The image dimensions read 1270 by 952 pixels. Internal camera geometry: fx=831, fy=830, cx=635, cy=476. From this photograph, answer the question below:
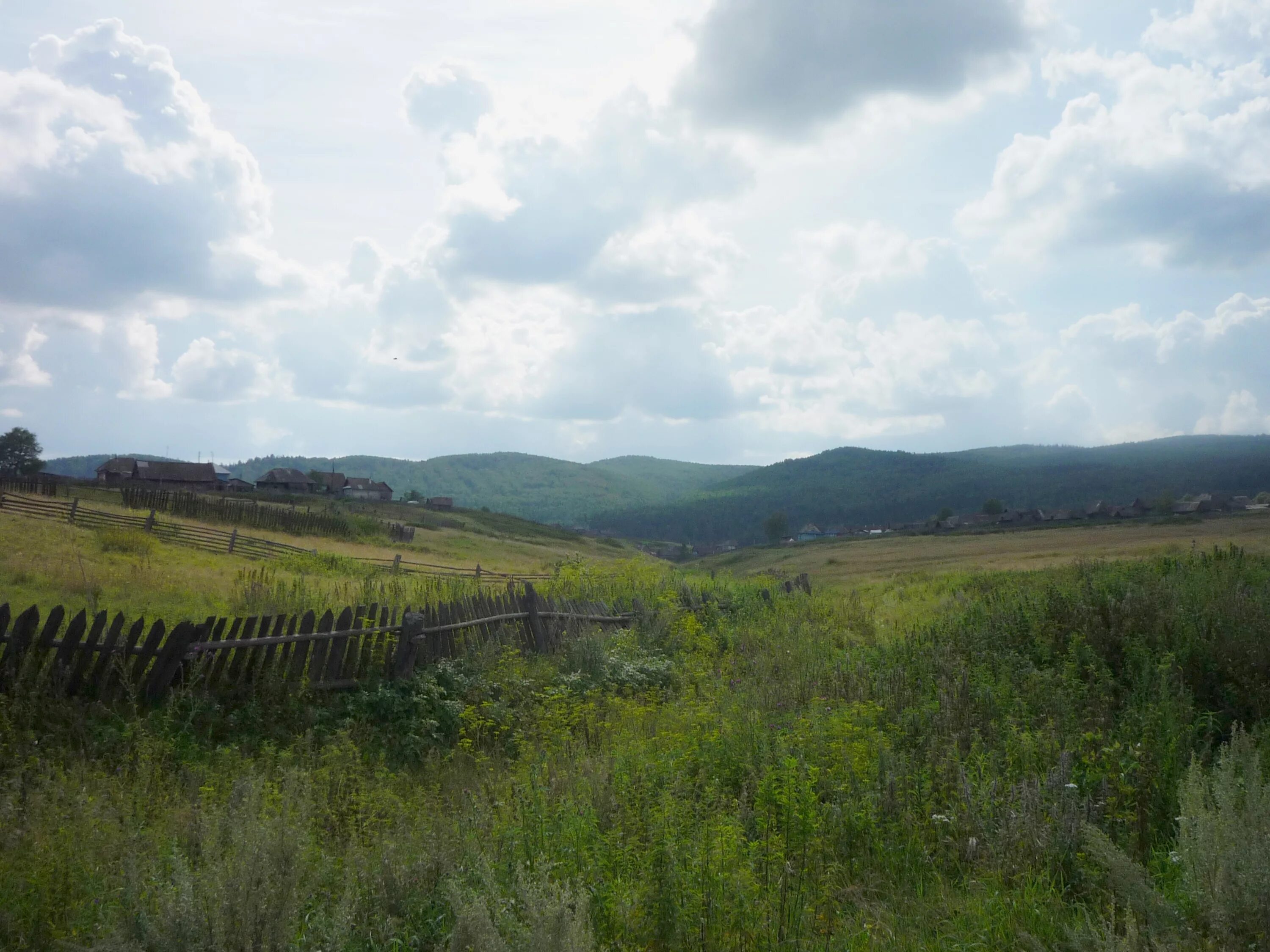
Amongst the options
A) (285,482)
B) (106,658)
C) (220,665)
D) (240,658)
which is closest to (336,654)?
(240,658)

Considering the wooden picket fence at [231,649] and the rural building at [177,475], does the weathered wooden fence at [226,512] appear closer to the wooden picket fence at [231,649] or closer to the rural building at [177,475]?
the wooden picket fence at [231,649]

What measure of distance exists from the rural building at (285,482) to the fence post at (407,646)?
11090cm

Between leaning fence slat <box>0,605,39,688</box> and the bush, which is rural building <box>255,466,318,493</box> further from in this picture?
leaning fence slat <box>0,605,39,688</box>

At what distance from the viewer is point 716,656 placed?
1202 cm

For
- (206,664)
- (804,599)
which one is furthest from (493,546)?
(206,664)

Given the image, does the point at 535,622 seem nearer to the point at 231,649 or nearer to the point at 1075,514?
the point at 231,649

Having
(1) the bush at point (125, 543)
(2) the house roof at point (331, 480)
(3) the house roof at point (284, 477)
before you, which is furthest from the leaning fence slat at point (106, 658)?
(2) the house roof at point (331, 480)

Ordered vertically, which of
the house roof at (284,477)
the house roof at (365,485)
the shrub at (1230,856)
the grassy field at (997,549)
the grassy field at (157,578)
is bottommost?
the grassy field at (997,549)

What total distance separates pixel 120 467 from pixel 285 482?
2178 cm

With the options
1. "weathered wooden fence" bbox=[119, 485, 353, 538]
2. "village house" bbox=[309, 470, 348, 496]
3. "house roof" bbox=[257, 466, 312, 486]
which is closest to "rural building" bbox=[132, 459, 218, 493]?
"house roof" bbox=[257, 466, 312, 486]

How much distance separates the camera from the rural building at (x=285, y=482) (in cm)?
11481

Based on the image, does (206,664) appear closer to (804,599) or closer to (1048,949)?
(1048,949)

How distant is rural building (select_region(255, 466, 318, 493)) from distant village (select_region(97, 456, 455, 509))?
6 centimetres

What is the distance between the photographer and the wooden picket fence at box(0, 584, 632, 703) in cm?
779
